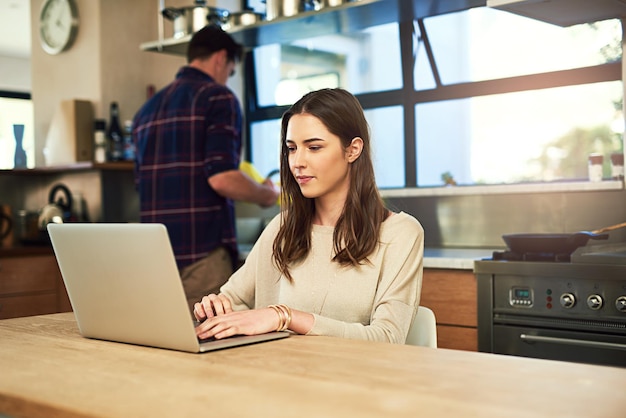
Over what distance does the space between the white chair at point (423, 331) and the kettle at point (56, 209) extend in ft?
9.06

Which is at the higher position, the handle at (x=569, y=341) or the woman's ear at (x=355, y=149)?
the woman's ear at (x=355, y=149)

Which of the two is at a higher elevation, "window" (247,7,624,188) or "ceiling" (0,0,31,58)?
"ceiling" (0,0,31,58)

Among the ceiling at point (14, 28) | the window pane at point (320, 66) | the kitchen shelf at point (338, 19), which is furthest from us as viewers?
the ceiling at point (14, 28)

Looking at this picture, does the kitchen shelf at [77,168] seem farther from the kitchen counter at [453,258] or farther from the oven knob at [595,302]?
the oven knob at [595,302]

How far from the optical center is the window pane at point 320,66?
13.6 ft

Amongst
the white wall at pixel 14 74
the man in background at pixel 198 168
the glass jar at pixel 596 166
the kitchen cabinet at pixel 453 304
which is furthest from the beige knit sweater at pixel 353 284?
the white wall at pixel 14 74

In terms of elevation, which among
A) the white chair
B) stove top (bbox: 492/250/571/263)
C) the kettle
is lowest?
the white chair

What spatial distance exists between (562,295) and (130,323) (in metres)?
1.59

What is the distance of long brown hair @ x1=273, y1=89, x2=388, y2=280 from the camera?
78.9 inches

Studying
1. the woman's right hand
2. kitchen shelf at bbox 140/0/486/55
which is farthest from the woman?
kitchen shelf at bbox 140/0/486/55

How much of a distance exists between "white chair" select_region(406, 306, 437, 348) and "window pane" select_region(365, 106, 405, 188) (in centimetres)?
208

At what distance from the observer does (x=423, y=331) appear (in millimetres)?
1857

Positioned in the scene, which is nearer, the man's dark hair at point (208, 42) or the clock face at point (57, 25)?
the man's dark hair at point (208, 42)

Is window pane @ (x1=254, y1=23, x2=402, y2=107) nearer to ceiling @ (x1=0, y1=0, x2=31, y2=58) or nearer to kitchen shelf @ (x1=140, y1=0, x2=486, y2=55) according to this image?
kitchen shelf @ (x1=140, y1=0, x2=486, y2=55)
